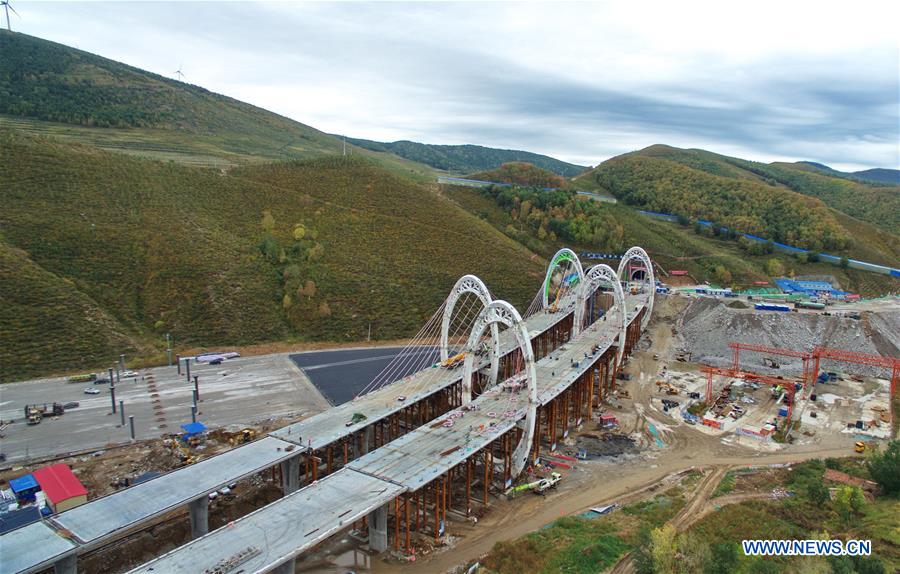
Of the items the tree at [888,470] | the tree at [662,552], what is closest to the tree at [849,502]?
the tree at [888,470]

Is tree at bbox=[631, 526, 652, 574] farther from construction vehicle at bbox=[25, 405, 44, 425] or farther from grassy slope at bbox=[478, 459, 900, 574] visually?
construction vehicle at bbox=[25, 405, 44, 425]

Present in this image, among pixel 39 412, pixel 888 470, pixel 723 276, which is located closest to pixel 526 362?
pixel 888 470

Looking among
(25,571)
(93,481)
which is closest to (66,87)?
(93,481)

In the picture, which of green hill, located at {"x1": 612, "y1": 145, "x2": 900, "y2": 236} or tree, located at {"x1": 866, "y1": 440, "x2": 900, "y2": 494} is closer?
tree, located at {"x1": 866, "y1": 440, "x2": 900, "y2": 494}

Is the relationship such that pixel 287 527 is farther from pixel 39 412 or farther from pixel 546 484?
pixel 39 412

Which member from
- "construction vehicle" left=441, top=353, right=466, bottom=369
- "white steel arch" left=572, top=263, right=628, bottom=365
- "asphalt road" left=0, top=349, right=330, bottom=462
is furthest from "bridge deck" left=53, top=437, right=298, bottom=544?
"white steel arch" left=572, top=263, right=628, bottom=365

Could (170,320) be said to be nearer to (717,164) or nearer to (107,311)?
(107,311)
